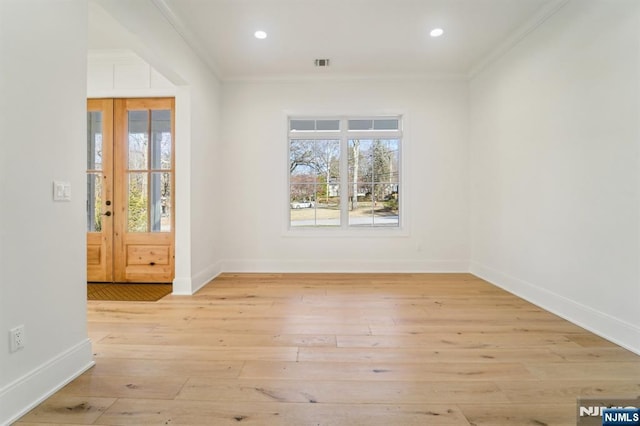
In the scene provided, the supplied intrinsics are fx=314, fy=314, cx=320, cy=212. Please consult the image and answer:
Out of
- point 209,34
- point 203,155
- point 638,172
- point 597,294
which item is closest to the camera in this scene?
point 638,172

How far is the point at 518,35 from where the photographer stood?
11.1ft

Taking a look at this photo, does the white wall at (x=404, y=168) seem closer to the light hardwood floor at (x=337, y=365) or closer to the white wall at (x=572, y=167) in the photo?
the white wall at (x=572, y=167)

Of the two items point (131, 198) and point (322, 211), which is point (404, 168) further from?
point (131, 198)

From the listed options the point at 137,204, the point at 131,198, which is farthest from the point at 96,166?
the point at 137,204

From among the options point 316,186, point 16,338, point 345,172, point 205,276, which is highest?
point 345,172

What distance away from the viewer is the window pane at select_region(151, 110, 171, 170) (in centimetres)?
408

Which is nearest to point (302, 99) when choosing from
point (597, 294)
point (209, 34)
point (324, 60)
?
point (324, 60)

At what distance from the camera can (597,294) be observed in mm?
2514

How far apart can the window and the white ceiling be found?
3.08 ft

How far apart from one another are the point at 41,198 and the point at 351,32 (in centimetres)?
313

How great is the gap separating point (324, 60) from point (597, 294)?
3.72 meters

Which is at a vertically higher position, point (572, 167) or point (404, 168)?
point (404, 168)

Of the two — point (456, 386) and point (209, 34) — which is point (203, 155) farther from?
point (456, 386)

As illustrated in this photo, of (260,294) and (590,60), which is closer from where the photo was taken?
(590,60)
